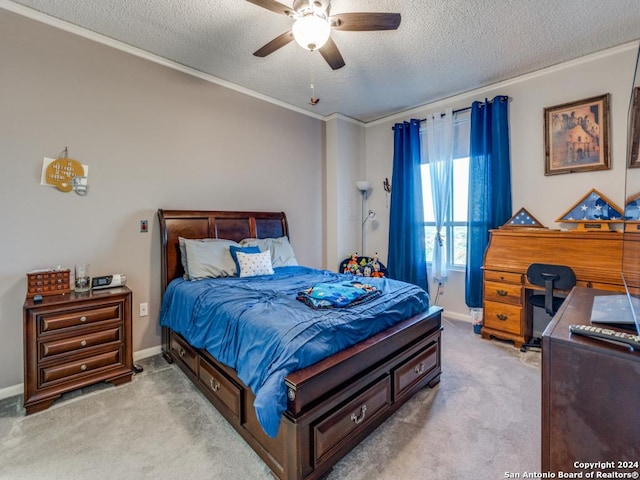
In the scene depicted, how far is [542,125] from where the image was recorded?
10.5 ft

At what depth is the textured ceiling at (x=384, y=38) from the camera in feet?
7.33

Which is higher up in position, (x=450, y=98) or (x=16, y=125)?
(x=450, y=98)

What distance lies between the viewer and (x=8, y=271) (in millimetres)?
2184

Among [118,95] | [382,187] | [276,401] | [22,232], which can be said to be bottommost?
[276,401]

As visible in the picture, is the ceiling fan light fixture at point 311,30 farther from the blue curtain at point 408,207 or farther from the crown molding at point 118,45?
the blue curtain at point 408,207

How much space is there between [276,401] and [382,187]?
3789mm

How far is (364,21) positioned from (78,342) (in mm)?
2875

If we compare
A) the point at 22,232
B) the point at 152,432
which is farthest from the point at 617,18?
the point at 22,232

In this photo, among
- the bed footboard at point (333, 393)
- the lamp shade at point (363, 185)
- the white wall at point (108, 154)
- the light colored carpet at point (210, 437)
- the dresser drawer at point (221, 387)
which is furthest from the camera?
the lamp shade at point (363, 185)

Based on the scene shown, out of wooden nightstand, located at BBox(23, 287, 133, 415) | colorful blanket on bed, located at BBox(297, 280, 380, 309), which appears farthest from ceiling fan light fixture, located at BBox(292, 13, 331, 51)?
wooden nightstand, located at BBox(23, 287, 133, 415)

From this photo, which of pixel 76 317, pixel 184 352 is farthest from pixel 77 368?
pixel 184 352

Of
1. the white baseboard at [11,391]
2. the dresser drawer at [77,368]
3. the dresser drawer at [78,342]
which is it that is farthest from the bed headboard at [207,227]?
the white baseboard at [11,391]

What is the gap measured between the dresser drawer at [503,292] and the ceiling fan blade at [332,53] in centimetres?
256

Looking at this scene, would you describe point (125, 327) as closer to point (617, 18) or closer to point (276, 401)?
point (276, 401)
